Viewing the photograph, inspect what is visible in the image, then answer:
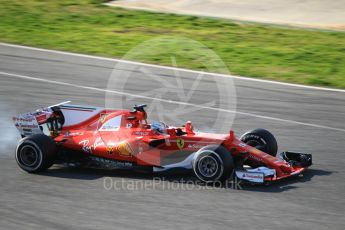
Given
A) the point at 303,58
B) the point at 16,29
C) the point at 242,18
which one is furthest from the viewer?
the point at 242,18

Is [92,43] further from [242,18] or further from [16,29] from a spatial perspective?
[242,18]

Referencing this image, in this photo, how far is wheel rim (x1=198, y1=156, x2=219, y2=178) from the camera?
11688 millimetres

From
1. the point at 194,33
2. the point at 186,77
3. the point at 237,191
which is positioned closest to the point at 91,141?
the point at 237,191

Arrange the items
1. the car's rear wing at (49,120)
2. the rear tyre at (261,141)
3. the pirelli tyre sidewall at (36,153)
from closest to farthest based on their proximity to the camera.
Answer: the pirelli tyre sidewall at (36,153), the rear tyre at (261,141), the car's rear wing at (49,120)

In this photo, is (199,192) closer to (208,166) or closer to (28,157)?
(208,166)

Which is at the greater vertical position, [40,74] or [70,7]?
[70,7]

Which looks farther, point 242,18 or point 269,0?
point 269,0

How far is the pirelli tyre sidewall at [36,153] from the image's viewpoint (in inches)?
491

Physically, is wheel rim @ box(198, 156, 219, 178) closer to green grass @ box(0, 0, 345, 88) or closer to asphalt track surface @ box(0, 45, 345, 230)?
asphalt track surface @ box(0, 45, 345, 230)

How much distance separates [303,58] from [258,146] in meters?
9.80

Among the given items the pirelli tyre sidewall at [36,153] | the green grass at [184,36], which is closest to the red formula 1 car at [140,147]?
the pirelli tyre sidewall at [36,153]

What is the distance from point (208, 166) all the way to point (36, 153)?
9.25 ft

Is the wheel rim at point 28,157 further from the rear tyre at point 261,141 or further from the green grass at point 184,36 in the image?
the green grass at point 184,36

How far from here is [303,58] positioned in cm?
2233
